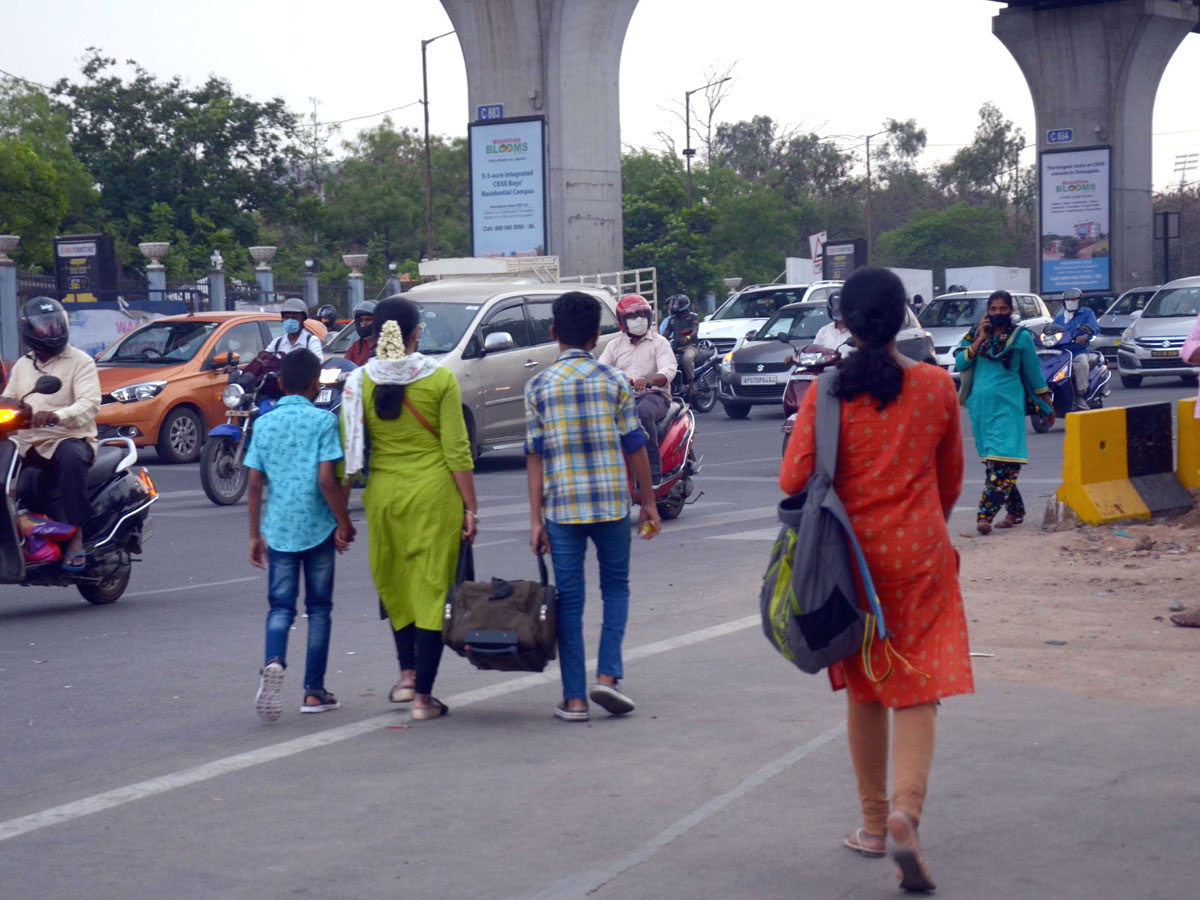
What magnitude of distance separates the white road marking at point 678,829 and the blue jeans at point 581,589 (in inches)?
34.8

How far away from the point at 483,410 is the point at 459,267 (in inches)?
285

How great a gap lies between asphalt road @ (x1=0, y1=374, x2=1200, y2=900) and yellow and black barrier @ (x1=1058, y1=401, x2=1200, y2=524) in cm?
362

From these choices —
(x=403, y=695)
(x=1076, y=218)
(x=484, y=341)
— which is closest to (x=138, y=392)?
(x=484, y=341)

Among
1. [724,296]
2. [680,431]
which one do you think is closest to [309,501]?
[680,431]

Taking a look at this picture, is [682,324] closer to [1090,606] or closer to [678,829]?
[1090,606]

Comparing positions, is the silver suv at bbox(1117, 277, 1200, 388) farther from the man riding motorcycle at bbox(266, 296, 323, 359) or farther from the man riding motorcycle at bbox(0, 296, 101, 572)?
the man riding motorcycle at bbox(0, 296, 101, 572)

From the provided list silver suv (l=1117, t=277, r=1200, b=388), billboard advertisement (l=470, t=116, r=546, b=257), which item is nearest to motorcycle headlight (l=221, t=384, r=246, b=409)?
billboard advertisement (l=470, t=116, r=546, b=257)

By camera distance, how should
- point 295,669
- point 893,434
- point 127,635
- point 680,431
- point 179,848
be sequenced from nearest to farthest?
point 893,434 < point 179,848 < point 295,669 < point 127,635 < point 680,431

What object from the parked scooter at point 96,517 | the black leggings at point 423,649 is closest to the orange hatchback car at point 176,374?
→ the parked scooter at point 96,517

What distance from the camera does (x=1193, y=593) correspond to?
798 cm

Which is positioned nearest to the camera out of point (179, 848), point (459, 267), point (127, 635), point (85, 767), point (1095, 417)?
point (179, 848)

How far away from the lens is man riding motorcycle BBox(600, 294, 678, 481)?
11242 millimetres

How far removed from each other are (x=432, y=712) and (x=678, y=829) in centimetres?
166

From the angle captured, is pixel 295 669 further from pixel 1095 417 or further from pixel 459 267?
pixel 459 267
